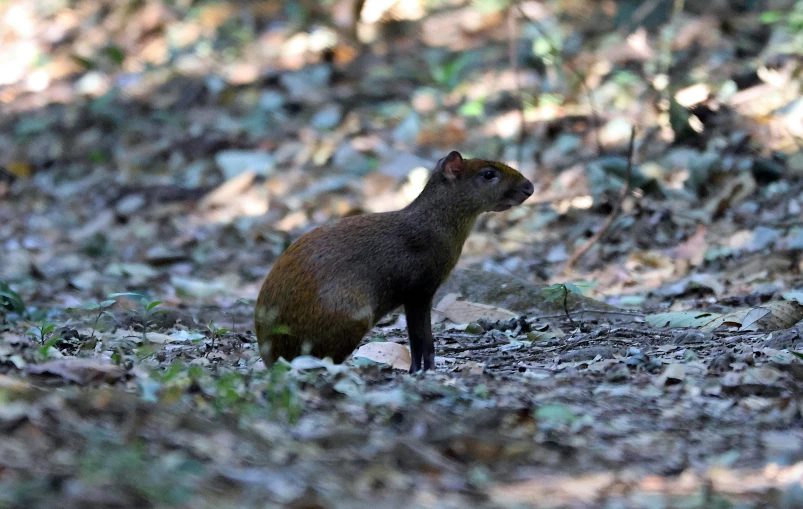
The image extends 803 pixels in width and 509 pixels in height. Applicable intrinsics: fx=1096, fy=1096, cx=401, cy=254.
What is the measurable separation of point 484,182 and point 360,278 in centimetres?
108

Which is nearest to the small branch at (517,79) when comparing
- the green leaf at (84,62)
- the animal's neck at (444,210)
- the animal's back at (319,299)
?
the animal's neck at (444,210)

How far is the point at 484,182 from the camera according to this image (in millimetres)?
5457

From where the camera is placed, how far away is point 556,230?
27.7 feet

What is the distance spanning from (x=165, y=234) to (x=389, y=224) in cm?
520

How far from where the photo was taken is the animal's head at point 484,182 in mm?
5375

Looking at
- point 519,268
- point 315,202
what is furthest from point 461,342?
point 315,202

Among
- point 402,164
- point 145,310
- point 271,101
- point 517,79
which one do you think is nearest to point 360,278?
point 145,310

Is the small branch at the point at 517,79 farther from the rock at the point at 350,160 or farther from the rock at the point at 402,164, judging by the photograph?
the rock at the point at 350,160

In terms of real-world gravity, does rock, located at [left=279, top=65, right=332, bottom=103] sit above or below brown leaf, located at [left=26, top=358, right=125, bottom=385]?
above

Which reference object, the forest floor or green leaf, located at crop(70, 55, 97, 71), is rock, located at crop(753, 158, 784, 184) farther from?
green leaf, located at crop(70, 55, 97, 71)

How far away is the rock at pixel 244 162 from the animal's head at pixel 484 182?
5235mm

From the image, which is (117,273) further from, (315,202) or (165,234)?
(315,202)

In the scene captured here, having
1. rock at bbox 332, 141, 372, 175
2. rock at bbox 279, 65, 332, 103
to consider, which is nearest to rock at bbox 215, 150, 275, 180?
rock at bbox 332, 141, 372, 175

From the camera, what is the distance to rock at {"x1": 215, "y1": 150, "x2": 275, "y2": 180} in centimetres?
1052
